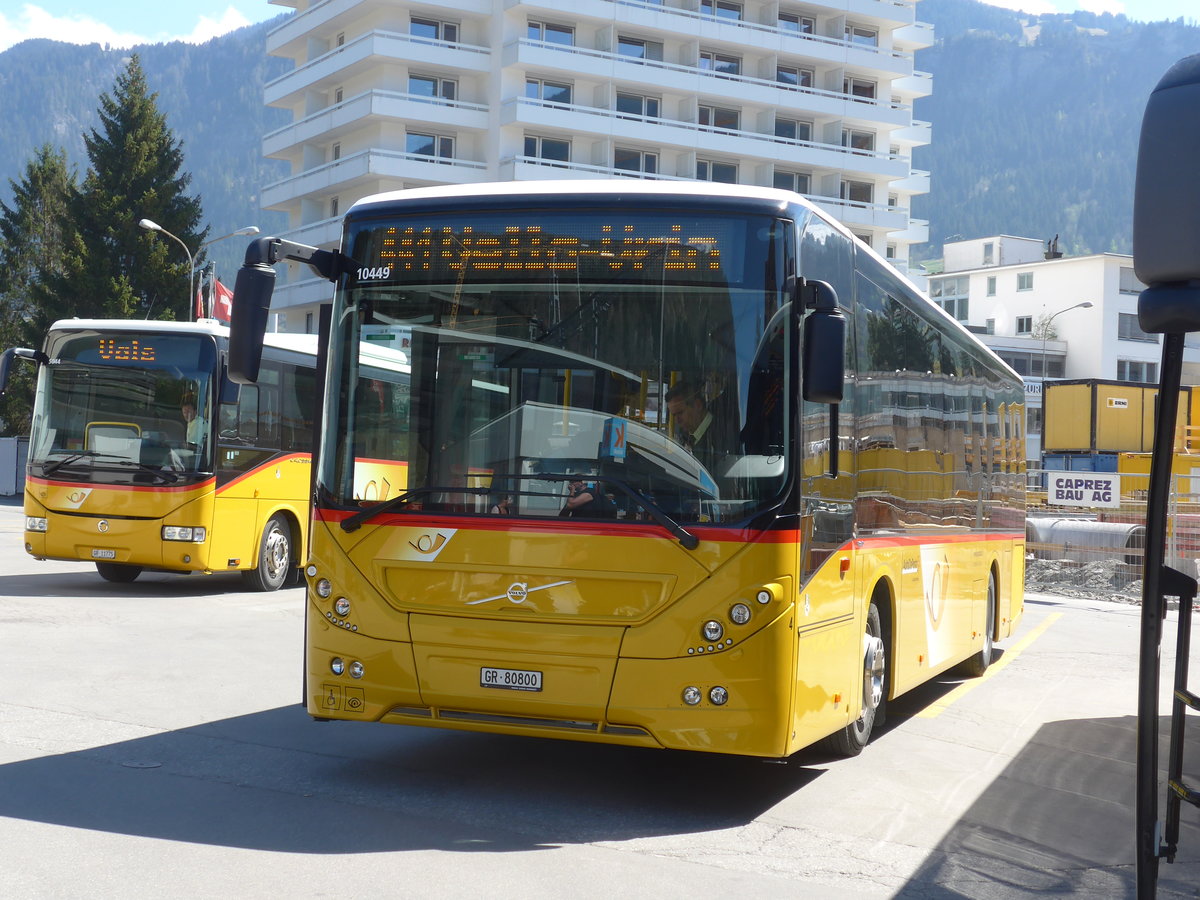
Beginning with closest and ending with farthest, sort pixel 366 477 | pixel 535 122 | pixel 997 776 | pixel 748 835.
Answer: pixel 748 835 → pixel 366 477 → pixel 997 776 → pixel 535 122

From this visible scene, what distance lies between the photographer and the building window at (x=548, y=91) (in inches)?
2365

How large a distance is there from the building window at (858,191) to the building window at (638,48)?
11176 mm

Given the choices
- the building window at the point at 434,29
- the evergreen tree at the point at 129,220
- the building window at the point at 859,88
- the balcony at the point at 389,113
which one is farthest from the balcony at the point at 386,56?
the building window at the point at 859,88

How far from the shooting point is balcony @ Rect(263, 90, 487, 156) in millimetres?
57281

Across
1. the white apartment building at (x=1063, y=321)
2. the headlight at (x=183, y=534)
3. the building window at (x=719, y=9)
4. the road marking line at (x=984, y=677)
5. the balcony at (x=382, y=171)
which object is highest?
the building window at (x=719, y=9)

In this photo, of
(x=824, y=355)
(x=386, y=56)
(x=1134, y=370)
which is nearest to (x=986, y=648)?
(x=824, y=355)

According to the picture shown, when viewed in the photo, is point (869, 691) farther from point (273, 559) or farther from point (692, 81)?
point (692, 81)

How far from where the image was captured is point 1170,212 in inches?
136

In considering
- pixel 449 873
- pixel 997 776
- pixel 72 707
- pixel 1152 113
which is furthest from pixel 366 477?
pixel 1152 113

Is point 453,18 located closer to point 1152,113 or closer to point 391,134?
point 391,134

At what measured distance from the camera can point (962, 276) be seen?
98.4 meters

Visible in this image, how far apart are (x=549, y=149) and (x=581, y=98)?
110 inches

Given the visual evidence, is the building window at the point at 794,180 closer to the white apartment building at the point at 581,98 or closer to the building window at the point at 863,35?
the white apartment building at the point at 581,98

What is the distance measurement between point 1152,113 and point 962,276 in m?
98.3
